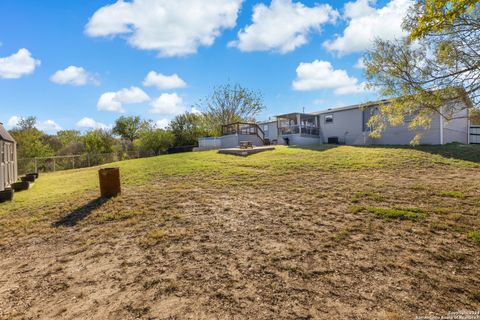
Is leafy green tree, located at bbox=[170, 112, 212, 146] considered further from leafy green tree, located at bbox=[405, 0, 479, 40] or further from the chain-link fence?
leafy green tree, located at bbox=[405, 0, 479, 40]

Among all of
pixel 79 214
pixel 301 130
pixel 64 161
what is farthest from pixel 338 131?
pixel 64 161

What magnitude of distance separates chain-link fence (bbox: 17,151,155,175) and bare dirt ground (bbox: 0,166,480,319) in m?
16.6

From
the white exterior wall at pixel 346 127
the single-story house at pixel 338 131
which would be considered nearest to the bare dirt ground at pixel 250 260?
the single-story house at pixel 338 131

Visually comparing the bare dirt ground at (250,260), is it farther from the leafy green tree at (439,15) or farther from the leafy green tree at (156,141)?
the leafy green tree at (156,141)

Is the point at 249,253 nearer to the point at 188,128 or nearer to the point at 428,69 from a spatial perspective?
the point at 428,69

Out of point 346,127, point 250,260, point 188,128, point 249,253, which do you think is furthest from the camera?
point 188,128

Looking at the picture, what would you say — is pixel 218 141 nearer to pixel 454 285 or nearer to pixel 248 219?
pixel 248 219

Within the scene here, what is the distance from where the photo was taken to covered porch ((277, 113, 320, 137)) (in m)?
23.7

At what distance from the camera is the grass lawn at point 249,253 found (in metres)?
2.69

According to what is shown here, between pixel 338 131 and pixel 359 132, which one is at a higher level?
pixel 338 131

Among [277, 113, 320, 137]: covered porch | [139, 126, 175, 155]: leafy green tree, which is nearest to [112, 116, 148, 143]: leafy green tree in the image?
[139, 126, 175, 155]: leafy green tree

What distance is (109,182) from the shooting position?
7.24 meters

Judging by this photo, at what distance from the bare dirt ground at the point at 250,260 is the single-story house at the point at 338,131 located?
1430 cm

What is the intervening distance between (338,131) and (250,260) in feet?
70.9
